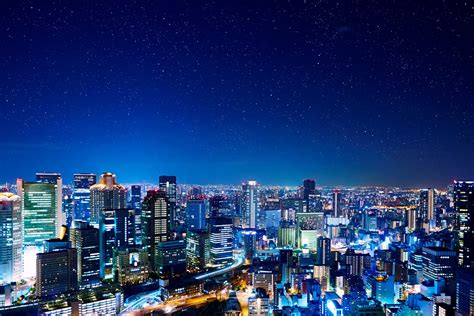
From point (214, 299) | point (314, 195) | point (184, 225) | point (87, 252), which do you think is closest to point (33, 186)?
point (87, 252)

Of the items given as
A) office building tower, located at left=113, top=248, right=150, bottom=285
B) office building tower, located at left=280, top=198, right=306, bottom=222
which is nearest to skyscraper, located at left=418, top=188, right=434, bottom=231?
office building tower, located at left=280, top=198, right=306, bottom=222

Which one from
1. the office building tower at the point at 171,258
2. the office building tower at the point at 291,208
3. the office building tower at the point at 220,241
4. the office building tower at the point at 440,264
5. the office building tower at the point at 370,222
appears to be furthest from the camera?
the office building tower at the point at 291,208

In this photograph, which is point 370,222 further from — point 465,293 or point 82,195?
point 82,195

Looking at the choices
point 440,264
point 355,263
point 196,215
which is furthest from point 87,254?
point 440,264

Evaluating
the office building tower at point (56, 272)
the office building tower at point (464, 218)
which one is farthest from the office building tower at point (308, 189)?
the office building tower at point (56, 272)

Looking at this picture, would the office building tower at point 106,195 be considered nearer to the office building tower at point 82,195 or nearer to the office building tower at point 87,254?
the office building tower at point 82,195

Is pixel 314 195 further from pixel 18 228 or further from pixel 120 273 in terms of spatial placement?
pixel 18 228
